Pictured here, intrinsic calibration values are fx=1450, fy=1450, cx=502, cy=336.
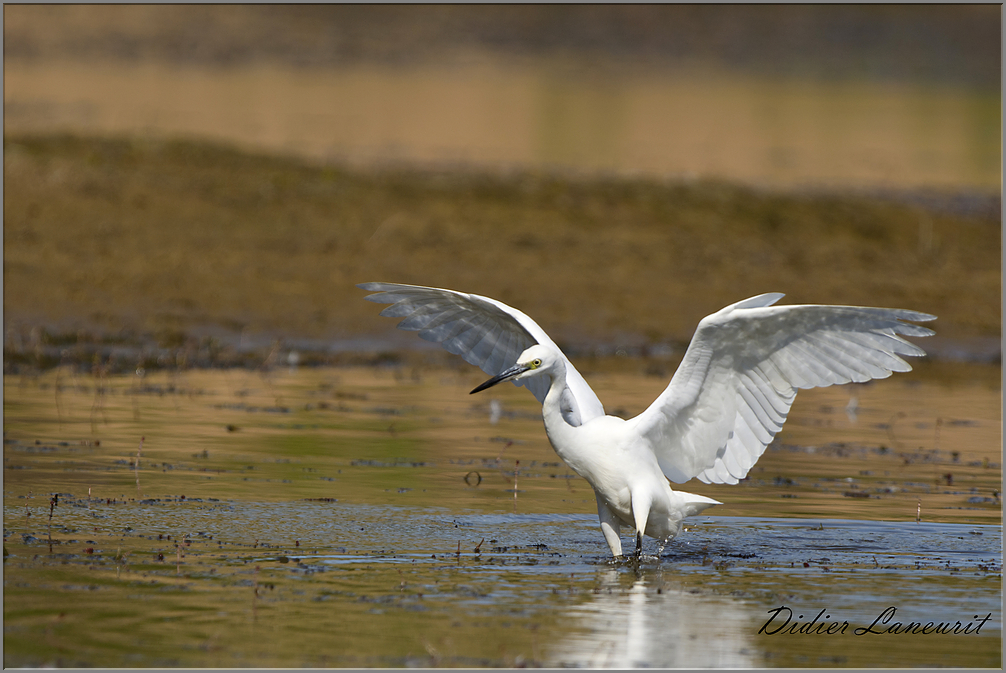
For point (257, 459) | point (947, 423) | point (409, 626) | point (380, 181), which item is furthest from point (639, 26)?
point (409, 626)

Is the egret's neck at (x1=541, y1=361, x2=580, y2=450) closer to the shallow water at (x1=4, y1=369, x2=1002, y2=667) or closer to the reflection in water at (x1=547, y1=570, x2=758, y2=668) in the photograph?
the shallow water at (x1=4, y1=369, x2=1002, y2=667)

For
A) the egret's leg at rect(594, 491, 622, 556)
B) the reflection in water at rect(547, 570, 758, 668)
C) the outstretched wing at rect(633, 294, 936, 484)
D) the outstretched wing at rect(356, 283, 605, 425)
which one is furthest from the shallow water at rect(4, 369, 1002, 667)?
the outstretched wing at rect(356, 283, 605, 425)

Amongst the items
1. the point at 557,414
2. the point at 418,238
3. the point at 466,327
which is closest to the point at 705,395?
the point at 557,414

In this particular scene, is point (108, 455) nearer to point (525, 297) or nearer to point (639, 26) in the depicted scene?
point (525, 297)

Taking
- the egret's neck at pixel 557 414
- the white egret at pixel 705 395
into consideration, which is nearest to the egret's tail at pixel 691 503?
the white egret at pixel 705 395

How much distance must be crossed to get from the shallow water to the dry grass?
3.21 meters

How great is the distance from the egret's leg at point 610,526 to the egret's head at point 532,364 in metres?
0.76

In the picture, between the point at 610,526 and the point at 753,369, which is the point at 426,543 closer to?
the point at 610,526

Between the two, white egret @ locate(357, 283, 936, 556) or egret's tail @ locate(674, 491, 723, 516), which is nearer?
white egret @ locate(357, 283, 936, 556)

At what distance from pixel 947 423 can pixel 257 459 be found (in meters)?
5.77

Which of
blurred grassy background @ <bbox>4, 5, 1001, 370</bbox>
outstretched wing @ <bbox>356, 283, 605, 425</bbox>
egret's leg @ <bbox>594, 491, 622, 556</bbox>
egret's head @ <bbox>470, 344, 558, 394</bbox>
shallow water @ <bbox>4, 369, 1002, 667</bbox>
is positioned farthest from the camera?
blurred grassy background @ <bbox>4, 5, 1001, 370</bbox>

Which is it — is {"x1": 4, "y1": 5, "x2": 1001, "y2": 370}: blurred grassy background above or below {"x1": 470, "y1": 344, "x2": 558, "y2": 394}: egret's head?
above

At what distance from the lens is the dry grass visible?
1545cm

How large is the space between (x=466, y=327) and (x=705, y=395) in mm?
1637
